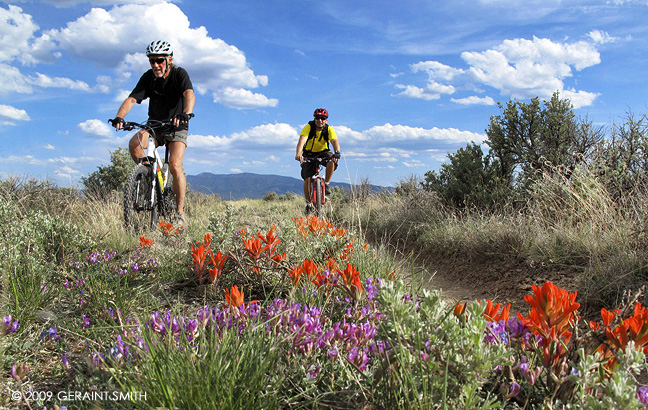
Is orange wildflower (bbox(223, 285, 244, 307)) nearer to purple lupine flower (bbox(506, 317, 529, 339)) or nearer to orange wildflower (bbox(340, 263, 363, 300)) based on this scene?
orange wildflower (bbox(340, 263, 363, 300))

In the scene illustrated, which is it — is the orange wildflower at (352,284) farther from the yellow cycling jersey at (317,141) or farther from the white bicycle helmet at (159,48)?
the yellow cycling jersey at (317,141)

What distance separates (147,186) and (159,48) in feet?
6.47

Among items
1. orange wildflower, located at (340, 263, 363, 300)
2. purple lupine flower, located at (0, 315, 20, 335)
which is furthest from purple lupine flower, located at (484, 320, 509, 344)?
purple lupine flower, located at (0, 315, 20, 335)

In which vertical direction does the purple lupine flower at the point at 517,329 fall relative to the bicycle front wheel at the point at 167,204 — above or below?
below

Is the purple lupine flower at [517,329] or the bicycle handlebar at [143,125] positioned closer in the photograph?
the purple lupine flower at [517,329]

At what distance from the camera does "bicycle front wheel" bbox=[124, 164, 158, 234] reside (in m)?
5.16

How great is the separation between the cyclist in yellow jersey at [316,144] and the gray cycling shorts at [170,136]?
9.33 ft

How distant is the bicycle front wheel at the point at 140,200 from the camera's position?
16.9 feet

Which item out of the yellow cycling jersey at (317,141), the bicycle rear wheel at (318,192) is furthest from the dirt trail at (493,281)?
the yellow cycling jersey at (317,141)

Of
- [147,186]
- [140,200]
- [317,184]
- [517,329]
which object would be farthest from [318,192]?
[517,329]

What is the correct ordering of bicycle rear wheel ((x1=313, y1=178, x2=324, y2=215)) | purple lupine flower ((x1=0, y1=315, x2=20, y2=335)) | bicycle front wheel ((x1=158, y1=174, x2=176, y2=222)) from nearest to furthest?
1. purple lupine flower ((x1=0, y1=315, x2=20, y2=335))
2. bicycle front wheel ((x1=158, y1=174, x2=176, y2=222))
3. bicycle rear wheel ((x1=313, y1=178, x2=324, y2=215))

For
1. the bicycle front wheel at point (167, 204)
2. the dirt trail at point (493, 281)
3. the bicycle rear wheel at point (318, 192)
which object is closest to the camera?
the dirt trail at point (493, 281)

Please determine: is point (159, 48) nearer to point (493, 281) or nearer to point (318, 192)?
point (318, 192)

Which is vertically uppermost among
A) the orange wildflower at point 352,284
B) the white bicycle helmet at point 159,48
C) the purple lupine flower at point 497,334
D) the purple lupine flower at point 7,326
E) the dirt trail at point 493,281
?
the white bicycle helmet at point 159,48
